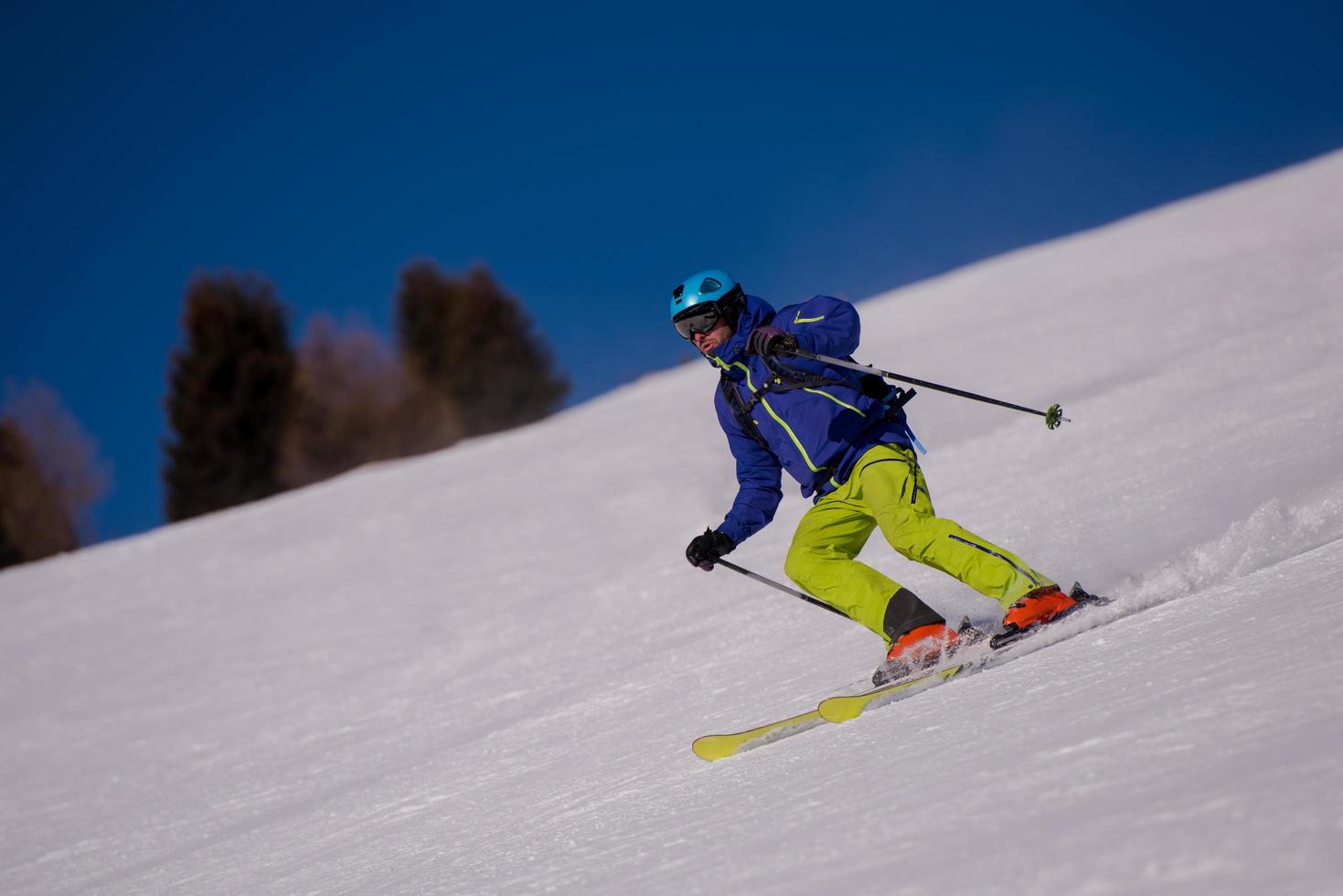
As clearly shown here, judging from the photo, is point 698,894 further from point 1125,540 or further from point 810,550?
point 1125,540

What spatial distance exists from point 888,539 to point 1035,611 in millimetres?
558

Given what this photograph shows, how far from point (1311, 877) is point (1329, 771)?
355 millimetres

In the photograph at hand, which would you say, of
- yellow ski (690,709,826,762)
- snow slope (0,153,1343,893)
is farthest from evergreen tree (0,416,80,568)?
yellow ski (690,709,826,762)

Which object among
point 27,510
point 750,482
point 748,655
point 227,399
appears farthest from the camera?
point 227,399

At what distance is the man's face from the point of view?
4754 millimetres

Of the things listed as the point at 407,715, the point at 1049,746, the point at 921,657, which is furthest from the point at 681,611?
the point at 1049,746

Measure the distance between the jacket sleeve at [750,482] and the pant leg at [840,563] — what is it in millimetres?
222

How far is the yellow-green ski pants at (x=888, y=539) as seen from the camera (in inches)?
169

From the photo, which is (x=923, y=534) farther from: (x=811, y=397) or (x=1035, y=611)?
(x=811, y=397)

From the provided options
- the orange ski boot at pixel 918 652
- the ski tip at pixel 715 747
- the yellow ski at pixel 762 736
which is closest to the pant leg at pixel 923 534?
the orange ski boot at pixel 918 652

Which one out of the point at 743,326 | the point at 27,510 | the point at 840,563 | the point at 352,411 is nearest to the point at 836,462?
the point at 840,563

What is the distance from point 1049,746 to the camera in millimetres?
2656

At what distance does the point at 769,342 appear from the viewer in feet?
14.4

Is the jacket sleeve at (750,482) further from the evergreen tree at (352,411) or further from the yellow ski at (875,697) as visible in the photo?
the evergreen tree at (352,411)
